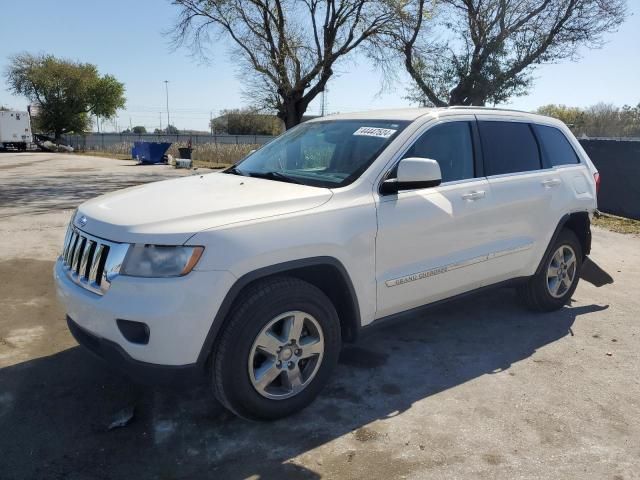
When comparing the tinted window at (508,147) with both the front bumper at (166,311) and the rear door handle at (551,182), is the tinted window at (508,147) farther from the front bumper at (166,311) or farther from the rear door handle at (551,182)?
the front bumper at (166,311)

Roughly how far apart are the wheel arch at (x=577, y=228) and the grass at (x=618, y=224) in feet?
17.1

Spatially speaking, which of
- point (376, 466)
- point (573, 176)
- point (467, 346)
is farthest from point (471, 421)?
point (573, 176)

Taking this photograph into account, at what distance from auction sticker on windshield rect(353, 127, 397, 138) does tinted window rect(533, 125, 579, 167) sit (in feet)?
5.90

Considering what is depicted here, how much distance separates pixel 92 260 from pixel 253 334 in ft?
3.23

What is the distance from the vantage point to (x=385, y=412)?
3295 millimetres

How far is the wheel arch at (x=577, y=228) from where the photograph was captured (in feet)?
15.5

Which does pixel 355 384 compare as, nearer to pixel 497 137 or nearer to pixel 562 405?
pixel 562 405

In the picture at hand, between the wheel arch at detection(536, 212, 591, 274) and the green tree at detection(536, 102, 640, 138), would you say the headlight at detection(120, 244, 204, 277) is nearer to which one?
the wheel arch at detection(536, 212, 591, 274)

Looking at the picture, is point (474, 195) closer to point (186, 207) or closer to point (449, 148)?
point (449, 148)

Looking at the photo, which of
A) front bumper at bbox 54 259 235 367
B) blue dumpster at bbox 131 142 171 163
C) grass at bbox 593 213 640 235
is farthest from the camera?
blue dumpster at bbox 131 142 171 163

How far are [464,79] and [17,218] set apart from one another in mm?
13705

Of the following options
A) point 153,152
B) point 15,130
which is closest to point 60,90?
point 15,130

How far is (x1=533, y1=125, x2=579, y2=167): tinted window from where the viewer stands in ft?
15.8

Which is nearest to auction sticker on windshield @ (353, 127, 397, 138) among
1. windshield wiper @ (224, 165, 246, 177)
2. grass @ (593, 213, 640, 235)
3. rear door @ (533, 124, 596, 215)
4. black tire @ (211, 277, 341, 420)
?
windshield wiper @ (224, 165, 246, 177)
